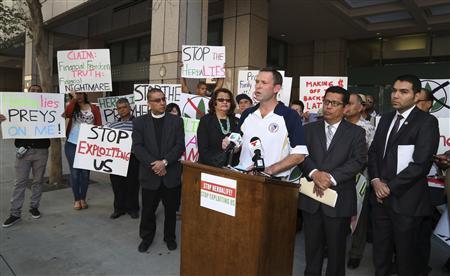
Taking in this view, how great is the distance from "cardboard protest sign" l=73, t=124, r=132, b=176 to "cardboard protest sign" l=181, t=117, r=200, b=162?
0.95 meters

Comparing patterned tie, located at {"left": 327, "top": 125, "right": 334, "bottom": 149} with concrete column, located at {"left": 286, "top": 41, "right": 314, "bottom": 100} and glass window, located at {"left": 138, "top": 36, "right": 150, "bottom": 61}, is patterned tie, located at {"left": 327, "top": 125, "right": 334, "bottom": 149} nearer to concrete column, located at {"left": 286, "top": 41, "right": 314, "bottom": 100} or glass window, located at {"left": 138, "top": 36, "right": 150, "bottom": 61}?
concrete column, located at {"left": 286, "top": 41, "right": 314, "bottom": 100}

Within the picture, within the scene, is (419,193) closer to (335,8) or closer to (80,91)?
(80,91)

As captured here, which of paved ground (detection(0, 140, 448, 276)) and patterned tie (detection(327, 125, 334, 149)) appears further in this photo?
paved ground (detection(0, 140, 448, 276))

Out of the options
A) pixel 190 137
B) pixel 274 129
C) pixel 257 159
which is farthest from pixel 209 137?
pixel 190 137

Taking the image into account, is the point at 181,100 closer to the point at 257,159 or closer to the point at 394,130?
the point at 394,130

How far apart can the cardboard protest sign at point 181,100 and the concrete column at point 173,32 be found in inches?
81.3

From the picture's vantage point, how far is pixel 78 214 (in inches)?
232

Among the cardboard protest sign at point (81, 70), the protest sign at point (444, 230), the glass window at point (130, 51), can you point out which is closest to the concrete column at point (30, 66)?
the glass window at point (130, 51)

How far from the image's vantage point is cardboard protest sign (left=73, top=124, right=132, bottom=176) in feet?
17.9

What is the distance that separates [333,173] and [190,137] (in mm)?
3186

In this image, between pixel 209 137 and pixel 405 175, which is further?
pixel 209 137

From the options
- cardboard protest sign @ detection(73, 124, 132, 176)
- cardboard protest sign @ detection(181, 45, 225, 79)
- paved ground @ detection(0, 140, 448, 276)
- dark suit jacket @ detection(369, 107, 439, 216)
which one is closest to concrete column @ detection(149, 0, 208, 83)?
cardboard protest sign @ detection(181, 45, 225, 79)

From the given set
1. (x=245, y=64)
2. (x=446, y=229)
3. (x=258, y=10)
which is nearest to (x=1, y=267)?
(x=446, y=229)

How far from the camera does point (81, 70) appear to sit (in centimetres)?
630
